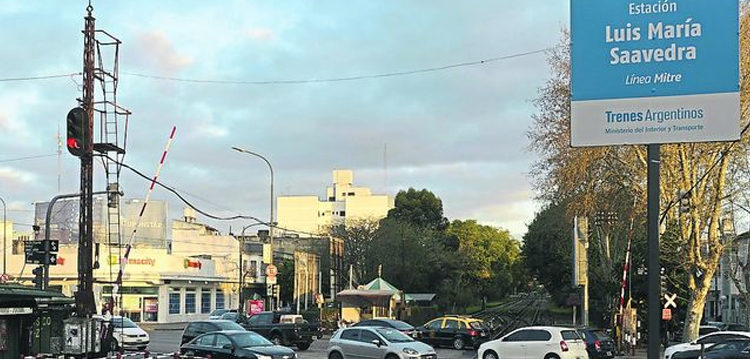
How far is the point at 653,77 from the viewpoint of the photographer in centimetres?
737

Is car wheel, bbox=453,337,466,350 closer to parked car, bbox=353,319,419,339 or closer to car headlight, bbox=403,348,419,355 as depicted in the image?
parked car, bbox=353,319,419,339

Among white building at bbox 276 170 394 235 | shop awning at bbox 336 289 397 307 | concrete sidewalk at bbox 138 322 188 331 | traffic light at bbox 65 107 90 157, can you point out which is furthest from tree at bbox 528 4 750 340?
white building at bbox 276 170 394 235

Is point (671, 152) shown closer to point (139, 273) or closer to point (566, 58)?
point (566, 58)

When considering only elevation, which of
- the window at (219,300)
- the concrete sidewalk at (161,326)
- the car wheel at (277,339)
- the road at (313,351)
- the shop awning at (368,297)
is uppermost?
the shop awning at (368,297)

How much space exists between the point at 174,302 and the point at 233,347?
152 feet

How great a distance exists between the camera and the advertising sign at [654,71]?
23.8 ft

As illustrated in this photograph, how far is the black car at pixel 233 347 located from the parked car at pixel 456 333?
50.3ft

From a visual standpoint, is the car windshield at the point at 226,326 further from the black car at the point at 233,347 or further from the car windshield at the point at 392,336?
the car windshield at the point at 392,336

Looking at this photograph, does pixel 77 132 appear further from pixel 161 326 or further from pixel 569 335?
pixel 161 326

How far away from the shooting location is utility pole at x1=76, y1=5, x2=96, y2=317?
2073cm

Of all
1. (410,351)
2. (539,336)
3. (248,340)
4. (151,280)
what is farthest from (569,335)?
(151,280)

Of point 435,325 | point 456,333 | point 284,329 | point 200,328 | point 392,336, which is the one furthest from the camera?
point 435,325

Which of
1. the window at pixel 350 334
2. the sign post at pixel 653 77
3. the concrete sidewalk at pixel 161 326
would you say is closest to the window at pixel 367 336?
the window at pixel 350 334

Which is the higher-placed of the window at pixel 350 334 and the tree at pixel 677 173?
the tree at pixel 677 173
